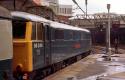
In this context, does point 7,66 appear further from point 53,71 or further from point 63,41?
point 63,41

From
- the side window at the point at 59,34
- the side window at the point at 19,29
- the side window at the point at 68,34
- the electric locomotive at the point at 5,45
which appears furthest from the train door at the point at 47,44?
the electric locomotive at the point at 5,45

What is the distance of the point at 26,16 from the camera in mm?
15227

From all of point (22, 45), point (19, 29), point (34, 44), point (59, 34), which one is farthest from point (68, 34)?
point (22, 45)

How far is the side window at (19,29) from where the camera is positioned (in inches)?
587

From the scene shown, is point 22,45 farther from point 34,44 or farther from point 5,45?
point 5,45

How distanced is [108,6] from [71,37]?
5311mm

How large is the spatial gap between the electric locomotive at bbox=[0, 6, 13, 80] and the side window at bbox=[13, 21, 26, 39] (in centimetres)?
376

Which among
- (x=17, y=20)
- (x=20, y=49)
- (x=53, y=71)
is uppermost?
(x=17, y=20)

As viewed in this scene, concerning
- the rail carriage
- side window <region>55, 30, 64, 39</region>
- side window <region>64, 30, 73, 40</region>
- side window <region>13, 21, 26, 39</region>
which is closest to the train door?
the rail carriage

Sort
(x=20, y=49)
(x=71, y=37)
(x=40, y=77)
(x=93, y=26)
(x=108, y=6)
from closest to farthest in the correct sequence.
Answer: (x=20, y=49) → (x=40, y=77) → (x=71, y=37) → (x=108, y=6) → (x=93, y=26)

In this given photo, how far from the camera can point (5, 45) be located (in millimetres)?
10625

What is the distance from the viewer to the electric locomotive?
10.4 metres

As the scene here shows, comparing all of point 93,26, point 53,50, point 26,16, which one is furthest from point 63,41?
A: point 93,26

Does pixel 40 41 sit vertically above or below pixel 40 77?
above
